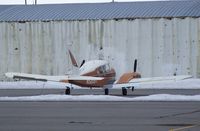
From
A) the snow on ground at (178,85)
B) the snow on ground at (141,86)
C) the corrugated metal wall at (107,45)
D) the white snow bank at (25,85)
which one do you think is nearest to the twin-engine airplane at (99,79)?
the snow on ground at (141,86)

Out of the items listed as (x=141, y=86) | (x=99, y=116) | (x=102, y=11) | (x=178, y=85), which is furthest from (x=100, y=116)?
(x=102, y=11)

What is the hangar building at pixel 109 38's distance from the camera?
38.7 m

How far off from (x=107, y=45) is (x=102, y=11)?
345 cm

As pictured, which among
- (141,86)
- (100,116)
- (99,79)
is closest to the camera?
(100,116)

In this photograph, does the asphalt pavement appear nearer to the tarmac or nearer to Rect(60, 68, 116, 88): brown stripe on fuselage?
the tarmac

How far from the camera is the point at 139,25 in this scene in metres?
39.7

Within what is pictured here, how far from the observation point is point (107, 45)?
40.5m

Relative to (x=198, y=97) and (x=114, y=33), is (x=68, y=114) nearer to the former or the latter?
(x=198, y=97)

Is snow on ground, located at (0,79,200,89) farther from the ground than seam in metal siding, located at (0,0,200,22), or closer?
closer

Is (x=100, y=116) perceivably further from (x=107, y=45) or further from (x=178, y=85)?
(x=107, y=45)

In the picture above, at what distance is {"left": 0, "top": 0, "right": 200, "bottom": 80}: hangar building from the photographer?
1522 inches

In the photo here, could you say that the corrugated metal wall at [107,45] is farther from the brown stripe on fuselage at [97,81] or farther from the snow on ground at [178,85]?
the brown stripe on fuselage at [97,81]

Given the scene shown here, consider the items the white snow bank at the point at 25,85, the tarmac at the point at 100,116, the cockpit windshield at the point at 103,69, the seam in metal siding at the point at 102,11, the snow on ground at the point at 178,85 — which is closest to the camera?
the tarmac at the point at 100,116

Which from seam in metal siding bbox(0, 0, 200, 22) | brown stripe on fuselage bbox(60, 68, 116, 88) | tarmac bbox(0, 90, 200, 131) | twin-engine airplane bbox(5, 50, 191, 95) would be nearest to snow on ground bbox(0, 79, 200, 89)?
seam in metal siding bbox(0, 0, 200, 22)
